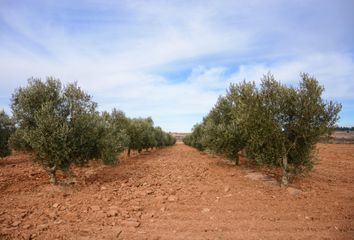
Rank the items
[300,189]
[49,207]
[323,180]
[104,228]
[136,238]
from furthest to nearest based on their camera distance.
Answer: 1. [323,180]
2. [300,189]
3. [49,207]
4. [104,228]
5. [136,238]

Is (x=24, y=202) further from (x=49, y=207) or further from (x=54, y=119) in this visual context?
(x=54, y=119)

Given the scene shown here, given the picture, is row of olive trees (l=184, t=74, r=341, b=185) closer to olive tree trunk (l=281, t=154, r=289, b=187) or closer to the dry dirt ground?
olive tree trunk (l=281, t=154, r=289, b=187)

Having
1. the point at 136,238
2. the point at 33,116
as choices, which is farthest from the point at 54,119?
the point at 136,238

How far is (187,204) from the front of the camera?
13.9m

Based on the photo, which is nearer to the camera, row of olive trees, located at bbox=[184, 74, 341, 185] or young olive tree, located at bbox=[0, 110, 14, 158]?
row of olive trees, located at bbox=[184, 74, 341, 185]

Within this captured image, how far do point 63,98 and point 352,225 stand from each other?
1600 cm

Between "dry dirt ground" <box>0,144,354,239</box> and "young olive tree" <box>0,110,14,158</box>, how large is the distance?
13.0 metres

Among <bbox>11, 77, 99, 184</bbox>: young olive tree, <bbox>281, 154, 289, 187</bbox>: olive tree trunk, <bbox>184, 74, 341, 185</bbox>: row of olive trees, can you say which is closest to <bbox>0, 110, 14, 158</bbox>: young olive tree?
<bbox>11, 77, 99, 184</bbox>: young olive tree

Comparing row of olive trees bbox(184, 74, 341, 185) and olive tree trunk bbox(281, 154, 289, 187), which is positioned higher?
row of olive trees bbox(184, 74, 341, 185)

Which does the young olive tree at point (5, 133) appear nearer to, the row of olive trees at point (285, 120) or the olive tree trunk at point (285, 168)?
the row of olive trees at point (285, 120)

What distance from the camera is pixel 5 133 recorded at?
31781mm

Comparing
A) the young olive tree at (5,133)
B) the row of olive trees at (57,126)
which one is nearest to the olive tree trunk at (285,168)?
the row of olive trees at (57,126)

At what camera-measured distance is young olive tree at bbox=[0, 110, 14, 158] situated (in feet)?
102

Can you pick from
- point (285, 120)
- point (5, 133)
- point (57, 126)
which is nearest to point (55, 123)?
point (57, 126)
